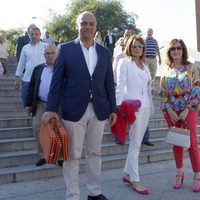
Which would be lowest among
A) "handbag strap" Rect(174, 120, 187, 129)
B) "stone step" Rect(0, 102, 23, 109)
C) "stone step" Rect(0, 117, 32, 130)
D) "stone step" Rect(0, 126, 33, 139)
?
"stone step" Rect(0, 126, 33, 139)

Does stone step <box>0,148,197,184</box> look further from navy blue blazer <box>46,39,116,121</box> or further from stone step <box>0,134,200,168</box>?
navy blue blazer <box>46,39,116,121</box>

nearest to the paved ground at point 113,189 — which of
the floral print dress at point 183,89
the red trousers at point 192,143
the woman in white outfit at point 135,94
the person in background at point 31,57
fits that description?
the woman in white outfit at point 135,94

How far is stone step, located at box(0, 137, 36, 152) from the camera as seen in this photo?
5.96 metres

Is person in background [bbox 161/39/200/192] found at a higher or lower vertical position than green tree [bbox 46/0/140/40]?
lower

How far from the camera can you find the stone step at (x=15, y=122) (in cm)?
671

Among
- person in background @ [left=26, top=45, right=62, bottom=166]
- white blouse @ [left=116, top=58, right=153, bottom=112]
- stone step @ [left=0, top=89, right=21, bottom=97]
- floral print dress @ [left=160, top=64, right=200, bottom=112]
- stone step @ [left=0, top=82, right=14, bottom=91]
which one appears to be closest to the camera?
white blouse @ [left=116, top=58, right=153, bottom=112]

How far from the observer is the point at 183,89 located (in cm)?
484

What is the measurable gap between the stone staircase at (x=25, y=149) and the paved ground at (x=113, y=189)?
0.52ft

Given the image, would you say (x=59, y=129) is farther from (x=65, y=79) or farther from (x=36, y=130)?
(x=36, y=130)

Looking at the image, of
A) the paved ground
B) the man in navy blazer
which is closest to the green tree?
the paved ground

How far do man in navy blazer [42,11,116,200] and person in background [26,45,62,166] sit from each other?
1561mm

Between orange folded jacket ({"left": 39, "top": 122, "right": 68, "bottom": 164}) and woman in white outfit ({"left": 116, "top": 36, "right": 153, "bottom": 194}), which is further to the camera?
woman in white outfit ({"left": 116, "top": 36, "right": 153, "bottom": 194})

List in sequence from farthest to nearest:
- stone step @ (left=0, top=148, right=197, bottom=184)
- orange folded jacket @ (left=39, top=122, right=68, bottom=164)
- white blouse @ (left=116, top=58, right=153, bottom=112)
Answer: stone step @ (left=0, top=148, right=197, bottom=184) → white blouse @ (left=116, top=58, right=153, bottom=112) → orange folded jacket @ (left=39, top=122, right=68, bottom=164)

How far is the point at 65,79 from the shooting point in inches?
157
